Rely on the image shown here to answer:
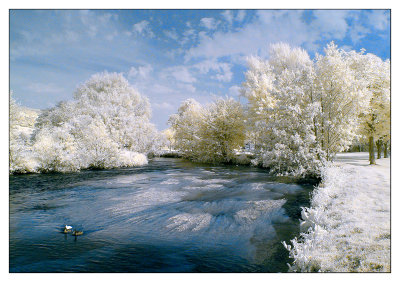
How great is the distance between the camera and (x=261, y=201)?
27.6 feet

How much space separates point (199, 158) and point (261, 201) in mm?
16890

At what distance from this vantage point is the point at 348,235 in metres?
4.16

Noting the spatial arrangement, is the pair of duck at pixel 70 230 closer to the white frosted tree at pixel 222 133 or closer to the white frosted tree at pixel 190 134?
the white frosted tree at pixel 190 134

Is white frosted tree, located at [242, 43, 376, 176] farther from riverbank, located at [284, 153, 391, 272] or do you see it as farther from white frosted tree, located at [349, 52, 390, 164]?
riverbank, located at [284, 153, 391, 272]

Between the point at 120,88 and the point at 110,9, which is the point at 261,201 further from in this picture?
the point at 120,88

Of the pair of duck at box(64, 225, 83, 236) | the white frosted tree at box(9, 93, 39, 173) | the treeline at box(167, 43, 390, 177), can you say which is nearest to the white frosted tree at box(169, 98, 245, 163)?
the treeline at box(167, 43, 390, 177)

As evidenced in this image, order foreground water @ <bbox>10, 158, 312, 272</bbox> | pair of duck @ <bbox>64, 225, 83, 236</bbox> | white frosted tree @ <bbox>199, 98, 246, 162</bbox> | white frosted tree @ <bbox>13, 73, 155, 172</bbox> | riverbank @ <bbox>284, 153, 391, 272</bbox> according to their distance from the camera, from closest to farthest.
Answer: riverbank @ <bbox>284, 153, 391, 272</bbox> → foreground water @ <bbox>10, 158, 312, 272</bbox> → pair of duck @ <bbox>64, 225, 83, 236</bbox> → white frosted tree @ <bbox>13, 73, 155, 172</bbox> → white frosted tree @ <bbox>199, 98, 246, 162</bbox>

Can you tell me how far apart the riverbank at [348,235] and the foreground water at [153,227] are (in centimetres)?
66

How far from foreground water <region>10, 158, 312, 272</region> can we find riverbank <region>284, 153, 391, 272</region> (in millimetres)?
660

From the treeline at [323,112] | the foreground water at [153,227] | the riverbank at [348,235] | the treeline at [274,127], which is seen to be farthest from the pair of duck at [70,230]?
the treeline at [323,112]

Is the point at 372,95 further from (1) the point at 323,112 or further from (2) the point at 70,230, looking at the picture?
(2) the point at 70,230

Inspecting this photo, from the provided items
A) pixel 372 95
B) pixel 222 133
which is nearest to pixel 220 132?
pixel 222 133

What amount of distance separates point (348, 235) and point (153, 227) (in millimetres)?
Result: 4376

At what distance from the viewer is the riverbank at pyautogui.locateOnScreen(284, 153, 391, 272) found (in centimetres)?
326
